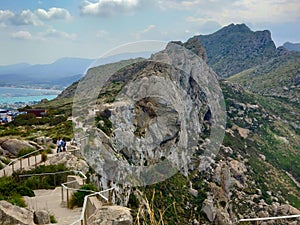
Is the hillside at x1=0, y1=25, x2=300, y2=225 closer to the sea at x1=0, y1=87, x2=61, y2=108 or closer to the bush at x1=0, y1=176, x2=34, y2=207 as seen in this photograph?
the bush at x1=0, y1=176, x2=34, y2=207

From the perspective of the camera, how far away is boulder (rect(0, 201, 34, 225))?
6594mm

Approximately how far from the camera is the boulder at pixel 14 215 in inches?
260

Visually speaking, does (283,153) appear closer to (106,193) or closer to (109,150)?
(109,150)

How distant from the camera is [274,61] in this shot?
18325 cm

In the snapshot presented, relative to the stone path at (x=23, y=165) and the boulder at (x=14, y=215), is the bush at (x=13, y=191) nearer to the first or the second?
the boulder at (x=14, y=215)

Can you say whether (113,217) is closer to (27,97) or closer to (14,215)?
(14,215)

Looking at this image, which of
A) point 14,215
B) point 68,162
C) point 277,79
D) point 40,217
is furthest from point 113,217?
point 277,79

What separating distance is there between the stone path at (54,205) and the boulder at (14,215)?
3.23ft

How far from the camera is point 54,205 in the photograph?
9.49 m

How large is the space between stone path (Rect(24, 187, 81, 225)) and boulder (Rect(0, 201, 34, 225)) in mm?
984

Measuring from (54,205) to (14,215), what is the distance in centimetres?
279

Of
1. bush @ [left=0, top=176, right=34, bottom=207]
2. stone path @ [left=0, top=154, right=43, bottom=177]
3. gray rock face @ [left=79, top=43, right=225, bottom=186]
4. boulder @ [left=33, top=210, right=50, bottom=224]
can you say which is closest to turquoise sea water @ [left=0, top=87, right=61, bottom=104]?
gray rock face @ [left=79, top=43, right=225, bottom=186]

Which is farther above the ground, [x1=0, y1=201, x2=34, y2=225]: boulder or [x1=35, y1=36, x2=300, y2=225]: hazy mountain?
[x1=0, y1=201, x2=34, y2=225]: boulder

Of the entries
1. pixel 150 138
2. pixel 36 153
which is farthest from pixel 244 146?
pixel 36 153
